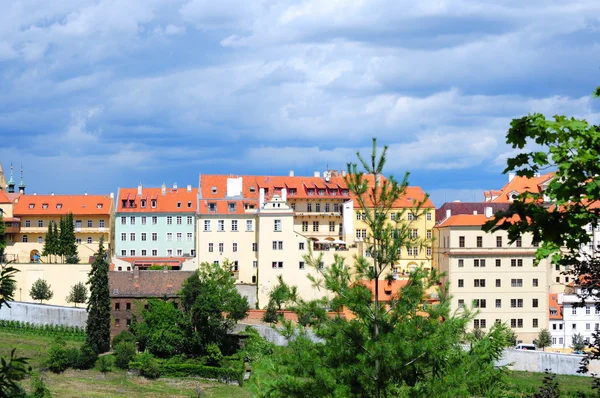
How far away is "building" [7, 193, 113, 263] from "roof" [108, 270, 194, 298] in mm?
13337

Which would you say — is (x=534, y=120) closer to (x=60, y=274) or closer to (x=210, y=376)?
(x=210, y=376)

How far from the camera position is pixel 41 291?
66.4 meters

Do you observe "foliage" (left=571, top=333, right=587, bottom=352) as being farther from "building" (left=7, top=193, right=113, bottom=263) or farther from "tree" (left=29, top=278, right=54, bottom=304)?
"building" (left=7, top=193, right=113, bottom=263)

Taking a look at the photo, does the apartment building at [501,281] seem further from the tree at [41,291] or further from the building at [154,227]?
the tree at [41,291]

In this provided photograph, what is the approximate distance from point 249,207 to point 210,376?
702 inches

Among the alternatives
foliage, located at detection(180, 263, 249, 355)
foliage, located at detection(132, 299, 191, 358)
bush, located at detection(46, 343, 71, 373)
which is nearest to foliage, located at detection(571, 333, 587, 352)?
foliage, located at detection(180, 263, 249, 355)

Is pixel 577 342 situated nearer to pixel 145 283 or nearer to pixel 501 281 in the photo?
pixel 501 281

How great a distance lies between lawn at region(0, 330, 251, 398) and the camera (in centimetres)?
5091

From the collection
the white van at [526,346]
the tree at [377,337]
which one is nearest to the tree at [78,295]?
the white van at [526,346]

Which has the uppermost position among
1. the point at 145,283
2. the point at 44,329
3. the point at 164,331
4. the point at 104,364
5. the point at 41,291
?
the point at 145,283

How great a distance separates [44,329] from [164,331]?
1080 centimetres

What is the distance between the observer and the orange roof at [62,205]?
7769 centimetres

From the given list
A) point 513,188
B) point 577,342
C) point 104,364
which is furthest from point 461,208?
point 104,364

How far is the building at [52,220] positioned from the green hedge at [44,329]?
11.7 meters
